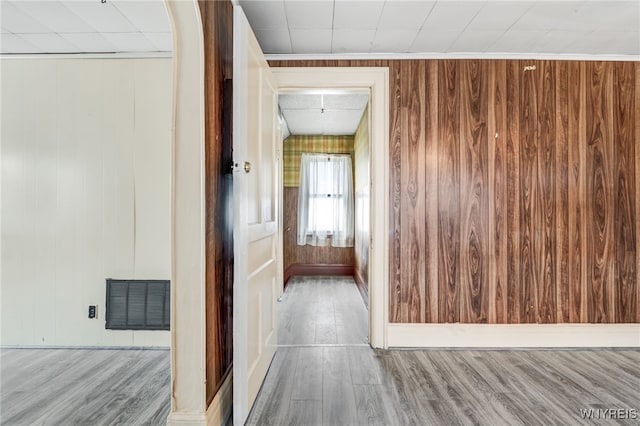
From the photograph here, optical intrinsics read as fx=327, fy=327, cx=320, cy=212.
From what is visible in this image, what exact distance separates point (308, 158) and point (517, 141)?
146 inches

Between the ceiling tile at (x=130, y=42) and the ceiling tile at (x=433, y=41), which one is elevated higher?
the ceiling tile at (x=433, y=41)

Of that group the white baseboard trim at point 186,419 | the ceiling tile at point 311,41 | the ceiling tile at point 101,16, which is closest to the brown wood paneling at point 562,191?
the ceiling tile at point 311,41

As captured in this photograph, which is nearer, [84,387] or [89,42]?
[84,387]

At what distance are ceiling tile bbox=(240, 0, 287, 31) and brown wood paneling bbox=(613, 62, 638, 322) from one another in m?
2.87

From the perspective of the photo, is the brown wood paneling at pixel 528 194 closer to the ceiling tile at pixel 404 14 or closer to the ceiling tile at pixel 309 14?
the ceiling tile at pixel 404 14

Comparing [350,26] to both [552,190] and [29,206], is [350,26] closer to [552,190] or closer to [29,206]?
[552,190]

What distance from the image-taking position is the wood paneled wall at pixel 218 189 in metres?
1.62

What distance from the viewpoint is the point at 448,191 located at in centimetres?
277

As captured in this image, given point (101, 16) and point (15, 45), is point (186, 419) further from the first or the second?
point (15, 45)

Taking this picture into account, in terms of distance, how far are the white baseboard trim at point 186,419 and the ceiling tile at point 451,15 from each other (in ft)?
8.84

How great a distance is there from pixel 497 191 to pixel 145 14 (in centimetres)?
295

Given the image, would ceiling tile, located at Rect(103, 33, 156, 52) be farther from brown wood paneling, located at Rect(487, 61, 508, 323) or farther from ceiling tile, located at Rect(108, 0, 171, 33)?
brown wood paneling, located at Rect(487, 61, 508, 323)

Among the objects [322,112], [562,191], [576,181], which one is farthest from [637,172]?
[322,112]

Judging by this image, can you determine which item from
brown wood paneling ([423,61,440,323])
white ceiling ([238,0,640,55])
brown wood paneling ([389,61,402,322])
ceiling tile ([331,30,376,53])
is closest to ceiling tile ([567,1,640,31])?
white ceiling ([238,0,640,55])
